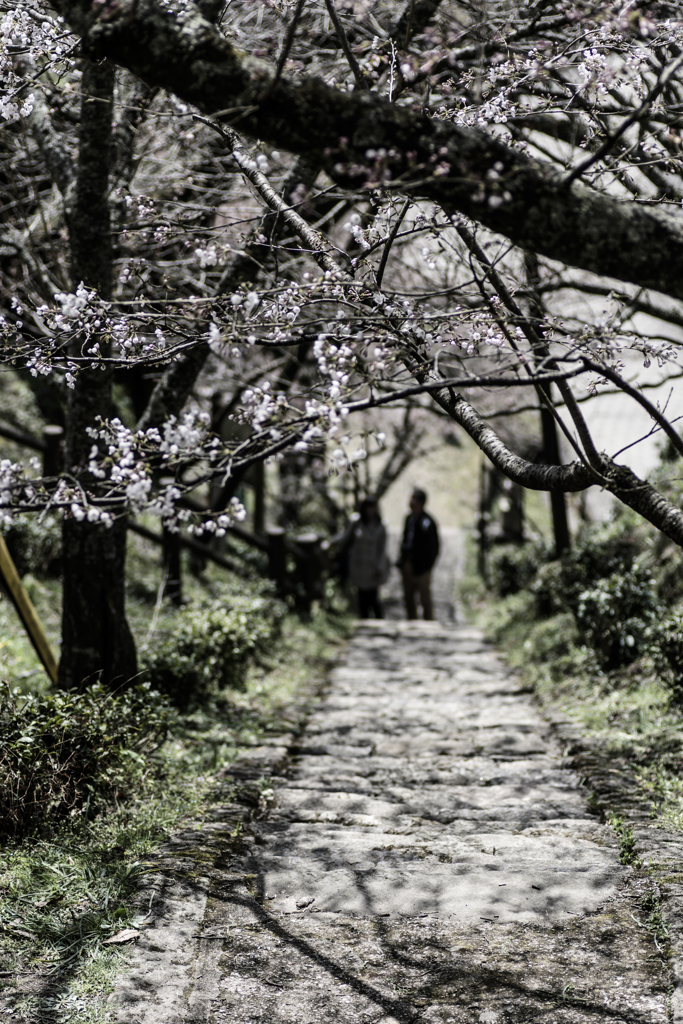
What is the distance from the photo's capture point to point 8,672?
5500mm

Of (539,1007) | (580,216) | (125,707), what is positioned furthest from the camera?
(125,707)

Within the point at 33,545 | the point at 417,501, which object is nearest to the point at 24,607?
the point at 33,545

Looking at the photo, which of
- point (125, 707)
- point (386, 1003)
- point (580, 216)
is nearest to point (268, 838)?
point (125, 707)

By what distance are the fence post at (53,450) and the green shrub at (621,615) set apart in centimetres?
537

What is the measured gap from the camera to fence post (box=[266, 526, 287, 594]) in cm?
948

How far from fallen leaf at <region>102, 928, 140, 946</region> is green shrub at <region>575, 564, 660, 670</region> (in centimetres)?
461

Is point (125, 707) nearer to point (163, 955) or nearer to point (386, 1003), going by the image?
point (163, 955)

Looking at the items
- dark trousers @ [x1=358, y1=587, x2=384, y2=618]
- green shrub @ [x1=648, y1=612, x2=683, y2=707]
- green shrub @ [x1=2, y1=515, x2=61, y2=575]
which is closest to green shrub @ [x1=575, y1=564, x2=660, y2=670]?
green shrub @ [x1=648, y1=612, x2=683, y2=707]

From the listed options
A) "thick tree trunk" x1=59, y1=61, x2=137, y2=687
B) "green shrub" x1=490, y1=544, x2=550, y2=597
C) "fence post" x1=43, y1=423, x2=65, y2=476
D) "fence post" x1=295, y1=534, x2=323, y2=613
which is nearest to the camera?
"thick tree trunk" x1=59, y1=61, x2=137, y2=687

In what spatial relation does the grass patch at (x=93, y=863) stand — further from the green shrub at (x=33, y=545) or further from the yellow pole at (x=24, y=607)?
the green shrub at (x=33, y=545)

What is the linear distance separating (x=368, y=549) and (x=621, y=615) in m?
5.18

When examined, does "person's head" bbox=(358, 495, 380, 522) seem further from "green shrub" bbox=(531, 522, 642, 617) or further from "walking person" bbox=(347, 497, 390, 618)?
"green shrub" bbox=(531, 522, 642, 617)

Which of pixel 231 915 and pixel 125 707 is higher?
pixel 125 707

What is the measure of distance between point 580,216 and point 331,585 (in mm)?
10228
